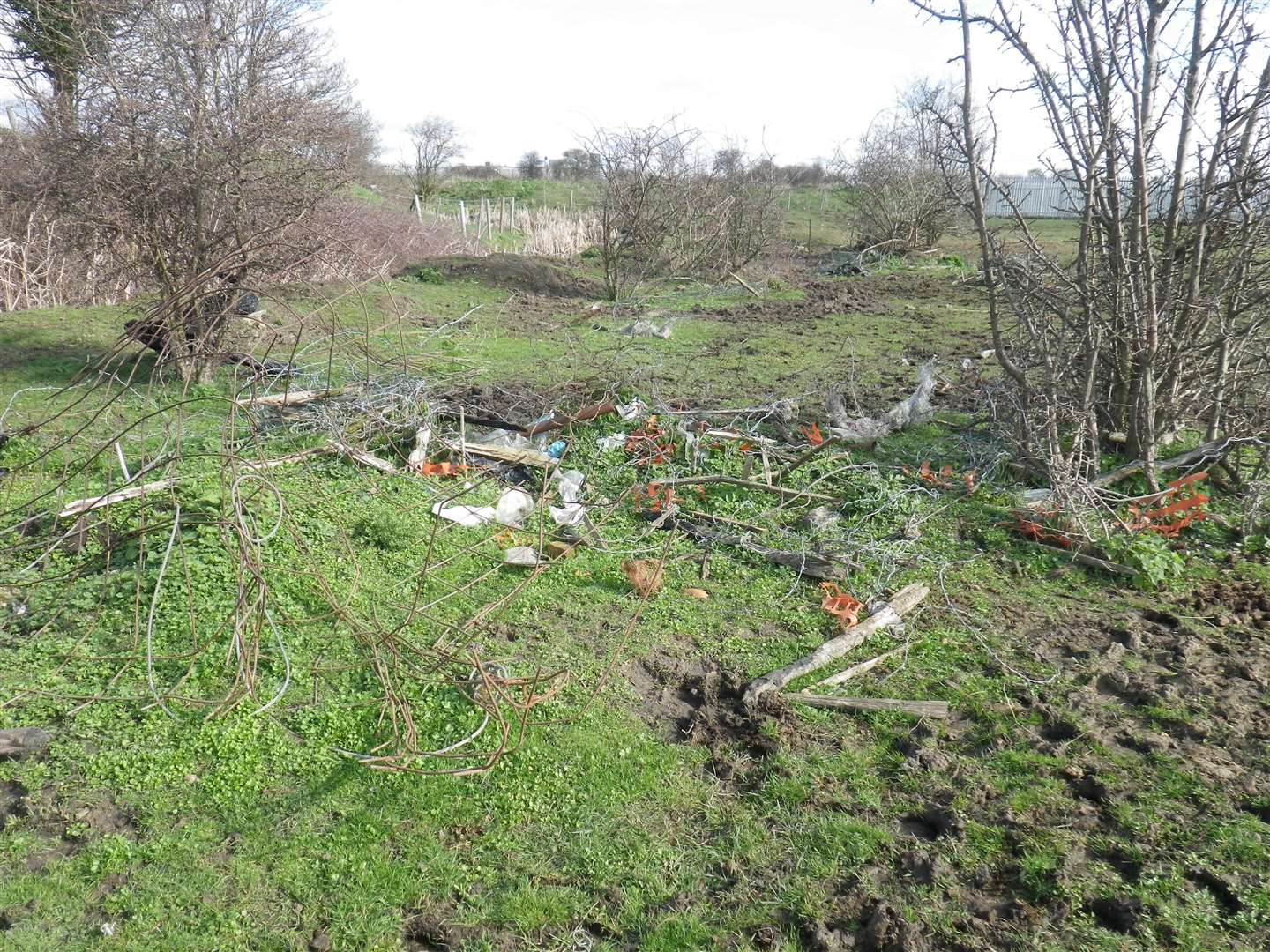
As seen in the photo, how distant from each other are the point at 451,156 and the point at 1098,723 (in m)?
32.9

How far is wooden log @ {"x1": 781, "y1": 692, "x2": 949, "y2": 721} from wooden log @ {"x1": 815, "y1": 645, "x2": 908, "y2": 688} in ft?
0.42

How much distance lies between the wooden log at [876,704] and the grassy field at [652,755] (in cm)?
5

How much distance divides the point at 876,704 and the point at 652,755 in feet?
3.37

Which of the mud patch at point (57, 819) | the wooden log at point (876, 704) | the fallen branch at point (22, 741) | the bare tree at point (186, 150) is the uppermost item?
the bare tree at point (186, 150)

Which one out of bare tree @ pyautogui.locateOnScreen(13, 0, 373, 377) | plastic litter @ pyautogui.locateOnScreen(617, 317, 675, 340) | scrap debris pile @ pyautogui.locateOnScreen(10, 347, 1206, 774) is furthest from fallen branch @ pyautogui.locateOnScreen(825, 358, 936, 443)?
bare tree @ pyautogui.locateOnScreen(13, 0, 373, 377)

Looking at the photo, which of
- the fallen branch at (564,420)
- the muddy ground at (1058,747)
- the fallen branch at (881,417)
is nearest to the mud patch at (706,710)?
the muddy ground at (1058,747)

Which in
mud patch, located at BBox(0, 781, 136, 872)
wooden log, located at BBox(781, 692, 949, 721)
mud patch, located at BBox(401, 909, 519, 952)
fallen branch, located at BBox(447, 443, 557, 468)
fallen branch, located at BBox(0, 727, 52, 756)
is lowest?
mud patch, located at BBox(401, 909, 519, 952)

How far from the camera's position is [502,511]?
5.65 meters

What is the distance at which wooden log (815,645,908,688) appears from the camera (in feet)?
13.0

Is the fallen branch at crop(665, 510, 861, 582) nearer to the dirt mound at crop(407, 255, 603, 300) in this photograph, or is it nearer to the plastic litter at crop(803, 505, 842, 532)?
the plastic litter at crop(803, 505, 842, 532)

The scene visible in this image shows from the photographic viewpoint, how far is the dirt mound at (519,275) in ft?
50.9

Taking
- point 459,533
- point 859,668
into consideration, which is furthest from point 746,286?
point 859,668

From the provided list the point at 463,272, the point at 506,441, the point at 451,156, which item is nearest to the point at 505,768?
the point at 506,441

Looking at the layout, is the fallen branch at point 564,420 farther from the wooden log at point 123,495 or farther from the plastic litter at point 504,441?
the wooden log at point 123,495
